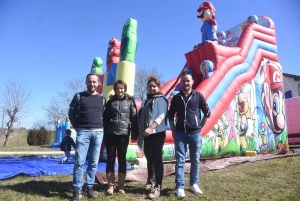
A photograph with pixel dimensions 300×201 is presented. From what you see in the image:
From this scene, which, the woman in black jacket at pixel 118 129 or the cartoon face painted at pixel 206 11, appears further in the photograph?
the cartoon face painted at pixel 206 11

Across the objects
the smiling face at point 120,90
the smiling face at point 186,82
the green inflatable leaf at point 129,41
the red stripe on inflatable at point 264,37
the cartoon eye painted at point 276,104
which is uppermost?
the red stripe on inflatable at point 264,37

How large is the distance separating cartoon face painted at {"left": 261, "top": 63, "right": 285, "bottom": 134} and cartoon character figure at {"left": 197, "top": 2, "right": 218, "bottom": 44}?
180 cm

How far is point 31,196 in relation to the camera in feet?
10.2

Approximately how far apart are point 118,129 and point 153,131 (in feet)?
1.40

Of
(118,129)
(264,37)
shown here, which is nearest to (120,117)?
(118,129)

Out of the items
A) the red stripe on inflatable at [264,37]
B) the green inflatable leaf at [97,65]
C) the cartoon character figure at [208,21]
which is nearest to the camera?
the cartoon character figure at [208,21]

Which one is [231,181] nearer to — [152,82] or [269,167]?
[269,167]

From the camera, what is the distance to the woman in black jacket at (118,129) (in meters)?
3.24

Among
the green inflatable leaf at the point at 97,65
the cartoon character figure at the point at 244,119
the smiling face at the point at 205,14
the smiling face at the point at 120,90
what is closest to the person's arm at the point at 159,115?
the smiling face at the point at 120,90

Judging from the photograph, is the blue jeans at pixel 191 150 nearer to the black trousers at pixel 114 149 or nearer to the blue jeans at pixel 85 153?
the black trousers at pixel 114 149

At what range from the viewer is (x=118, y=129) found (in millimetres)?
3219

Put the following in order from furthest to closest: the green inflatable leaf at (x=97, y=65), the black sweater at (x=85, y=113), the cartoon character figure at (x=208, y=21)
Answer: the green inflatable leaf at (x=97, y=65) < the cartoon character figure at (x=208, y=21) < the black sweater at (x=85, y=113)

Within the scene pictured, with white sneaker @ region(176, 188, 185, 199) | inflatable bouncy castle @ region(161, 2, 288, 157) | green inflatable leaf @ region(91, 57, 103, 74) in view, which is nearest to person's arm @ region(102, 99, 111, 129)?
white sneaker @ region(176, 188, 185, 199)


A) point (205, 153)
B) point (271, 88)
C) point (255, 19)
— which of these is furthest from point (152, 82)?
point (255, 19)
